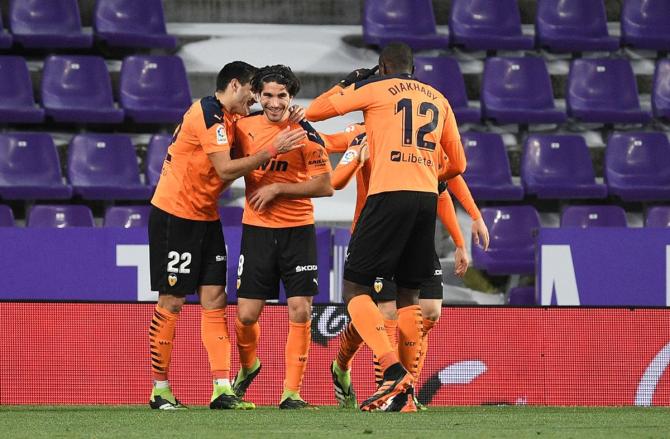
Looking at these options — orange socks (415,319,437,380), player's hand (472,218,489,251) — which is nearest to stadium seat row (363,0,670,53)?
player's hand (472,218,489,251)

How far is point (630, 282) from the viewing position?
9586mm

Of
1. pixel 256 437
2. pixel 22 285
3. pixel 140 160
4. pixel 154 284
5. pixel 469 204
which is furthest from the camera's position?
pixel 140 160

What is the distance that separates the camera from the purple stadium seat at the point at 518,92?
42.2 feet

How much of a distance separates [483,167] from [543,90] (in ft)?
4.21

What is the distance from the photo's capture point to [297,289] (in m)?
7.15

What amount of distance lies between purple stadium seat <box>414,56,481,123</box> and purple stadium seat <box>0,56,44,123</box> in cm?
361

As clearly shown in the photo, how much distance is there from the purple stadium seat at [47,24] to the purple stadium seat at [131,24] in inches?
8.0

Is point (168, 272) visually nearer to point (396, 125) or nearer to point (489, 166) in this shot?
point (396, 125)

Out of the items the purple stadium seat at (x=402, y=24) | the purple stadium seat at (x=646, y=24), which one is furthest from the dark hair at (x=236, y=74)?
the purple stadium seat at (x=646, y=24)

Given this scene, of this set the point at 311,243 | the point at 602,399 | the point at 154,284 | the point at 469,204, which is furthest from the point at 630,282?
the point at 154,284

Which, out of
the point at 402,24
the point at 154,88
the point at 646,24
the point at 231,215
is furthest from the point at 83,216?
the point at 646,24

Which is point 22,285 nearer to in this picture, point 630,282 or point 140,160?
point 140,160

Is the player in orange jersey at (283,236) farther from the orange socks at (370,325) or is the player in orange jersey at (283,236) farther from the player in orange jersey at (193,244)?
the orange socks at (370,325)

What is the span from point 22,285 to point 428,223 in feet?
12.2
